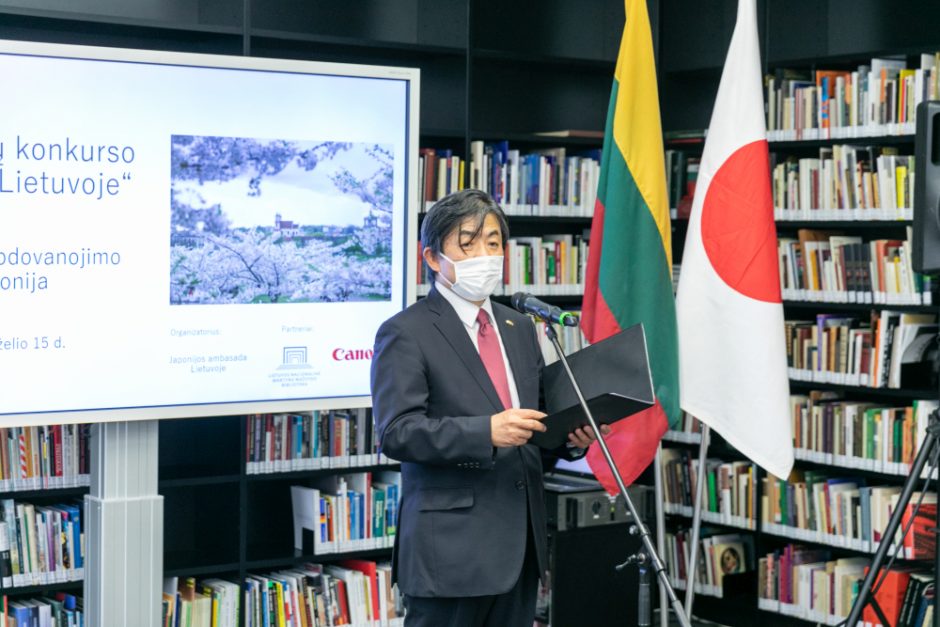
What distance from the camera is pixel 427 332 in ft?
9.25

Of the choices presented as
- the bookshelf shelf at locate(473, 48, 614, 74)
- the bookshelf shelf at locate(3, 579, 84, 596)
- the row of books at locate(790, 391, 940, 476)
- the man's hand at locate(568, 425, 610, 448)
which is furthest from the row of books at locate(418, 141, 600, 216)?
the man's hand at locate(568, 425, 610, 448)

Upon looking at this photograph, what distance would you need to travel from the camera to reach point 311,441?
4879mm

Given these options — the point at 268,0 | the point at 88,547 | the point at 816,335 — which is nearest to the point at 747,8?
the point at 816,335

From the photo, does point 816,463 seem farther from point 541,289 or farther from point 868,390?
point 541,289

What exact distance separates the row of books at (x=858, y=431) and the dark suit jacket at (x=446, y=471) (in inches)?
98.2

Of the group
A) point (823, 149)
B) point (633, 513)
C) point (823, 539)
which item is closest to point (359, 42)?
point (823, 149)

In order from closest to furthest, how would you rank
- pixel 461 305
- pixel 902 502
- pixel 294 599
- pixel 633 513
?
1. pixel 633 513
2. pixel 461 305
3. pixel 902 502
4. pixel 294 599

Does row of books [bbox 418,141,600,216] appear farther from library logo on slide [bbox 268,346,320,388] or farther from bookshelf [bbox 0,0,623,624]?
library logo on slide [bbox 268,346,320,388]

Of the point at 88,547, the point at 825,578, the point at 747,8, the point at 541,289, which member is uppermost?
the point at 747,8

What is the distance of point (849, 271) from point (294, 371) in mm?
2323

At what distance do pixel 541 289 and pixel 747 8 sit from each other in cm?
165

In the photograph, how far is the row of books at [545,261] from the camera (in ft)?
17.6

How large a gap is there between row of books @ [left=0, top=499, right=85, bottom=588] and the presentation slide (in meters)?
0.76

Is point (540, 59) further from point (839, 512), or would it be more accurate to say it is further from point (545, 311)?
point (545, 311)
